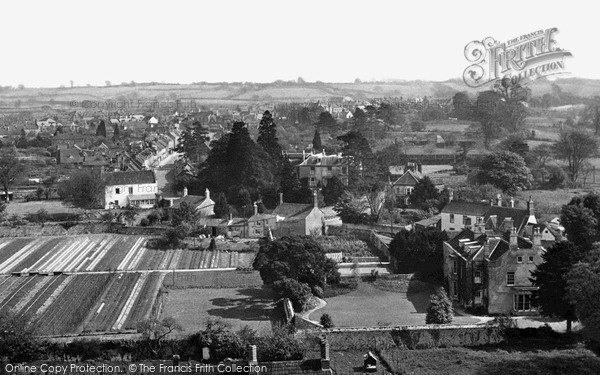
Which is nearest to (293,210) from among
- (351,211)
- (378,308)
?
(351,211)

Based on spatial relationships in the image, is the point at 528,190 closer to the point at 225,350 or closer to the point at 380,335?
the point at 380,335


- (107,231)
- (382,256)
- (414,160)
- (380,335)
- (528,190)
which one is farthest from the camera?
(414,160)

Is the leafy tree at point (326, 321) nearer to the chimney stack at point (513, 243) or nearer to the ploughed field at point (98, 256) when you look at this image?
the chimney stack at point (513, 243)

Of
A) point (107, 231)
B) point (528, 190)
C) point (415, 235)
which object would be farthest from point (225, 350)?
point (528, 190)

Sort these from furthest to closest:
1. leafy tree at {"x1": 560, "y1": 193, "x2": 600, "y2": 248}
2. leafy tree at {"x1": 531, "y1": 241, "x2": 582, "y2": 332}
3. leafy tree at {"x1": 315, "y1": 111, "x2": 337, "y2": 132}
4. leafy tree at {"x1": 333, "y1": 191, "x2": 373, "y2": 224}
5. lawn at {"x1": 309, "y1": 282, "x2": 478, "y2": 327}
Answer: leafy tree at {"x1": 315, "y1": 111, "x2": 337, "y2": 132} → leafy tree at {"x1": 333, "y1": 191, "x2": 373, "y2": 224} → leafy tree at {"x1": 560, "y1": 193, "x2": 600, "y2": 248} → lawn at {"x1": 309, "y1": 282, "x2": 478, "y2": 327} → leafy tree at {"x1": 531, "y1": 241, "x2": 582, "y2": 332}

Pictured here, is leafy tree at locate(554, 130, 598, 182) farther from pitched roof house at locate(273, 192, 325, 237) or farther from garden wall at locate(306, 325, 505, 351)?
garden wall at locate(306, 325, 505, 351)

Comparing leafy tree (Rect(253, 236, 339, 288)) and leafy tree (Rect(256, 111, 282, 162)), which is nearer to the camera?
leafy tree (Rect(253, 236, 339, 288))

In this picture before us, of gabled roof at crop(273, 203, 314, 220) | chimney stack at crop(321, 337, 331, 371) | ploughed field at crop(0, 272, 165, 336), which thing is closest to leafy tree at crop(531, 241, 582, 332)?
chimney stack at crop(321, 337, 331, 371)
